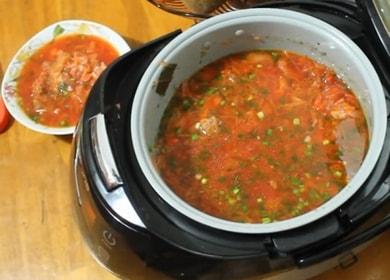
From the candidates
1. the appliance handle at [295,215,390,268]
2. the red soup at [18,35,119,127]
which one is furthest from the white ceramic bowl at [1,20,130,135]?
the appliance handle at [295,215,390,268]

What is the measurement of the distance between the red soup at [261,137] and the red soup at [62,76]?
293 mm

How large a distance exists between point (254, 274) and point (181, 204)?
0.45ft

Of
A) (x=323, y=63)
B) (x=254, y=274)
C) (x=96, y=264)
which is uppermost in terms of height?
(x=323, y=63)

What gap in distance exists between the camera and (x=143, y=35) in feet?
4.17

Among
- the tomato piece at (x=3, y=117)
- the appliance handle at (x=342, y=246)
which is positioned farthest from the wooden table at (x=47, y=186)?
the appliance handle at (x=342, y=246)

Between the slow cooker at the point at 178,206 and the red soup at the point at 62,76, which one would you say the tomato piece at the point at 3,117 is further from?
the slow cooker at the point at 178,206

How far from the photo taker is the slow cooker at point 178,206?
789mm

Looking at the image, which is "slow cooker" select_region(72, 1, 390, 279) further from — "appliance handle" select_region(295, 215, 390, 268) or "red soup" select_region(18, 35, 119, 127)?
"red soup" select_region(18, 35, 119, 127)

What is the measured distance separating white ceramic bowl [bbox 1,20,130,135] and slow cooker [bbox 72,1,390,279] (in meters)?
0.27

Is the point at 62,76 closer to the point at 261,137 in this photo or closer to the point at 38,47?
the point at 38,47

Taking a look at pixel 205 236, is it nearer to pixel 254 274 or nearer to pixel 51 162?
pixel 254 274

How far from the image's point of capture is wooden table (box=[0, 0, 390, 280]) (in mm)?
1069

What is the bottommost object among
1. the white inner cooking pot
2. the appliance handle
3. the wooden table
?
the wooden table

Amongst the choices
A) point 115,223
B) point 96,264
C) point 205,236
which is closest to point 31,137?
point 96,264
